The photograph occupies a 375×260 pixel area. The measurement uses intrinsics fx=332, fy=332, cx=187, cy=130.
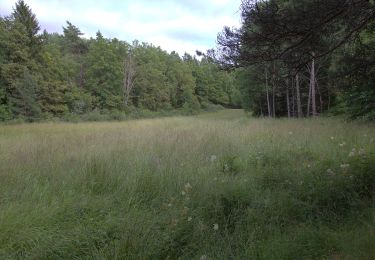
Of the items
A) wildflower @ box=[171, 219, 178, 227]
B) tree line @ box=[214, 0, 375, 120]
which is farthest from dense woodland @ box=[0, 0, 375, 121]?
wildflower @ box=[171, 219, 178, 227]

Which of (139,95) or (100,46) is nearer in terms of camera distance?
(100,46)

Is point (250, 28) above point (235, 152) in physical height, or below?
above

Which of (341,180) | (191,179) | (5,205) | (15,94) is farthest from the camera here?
(15,94)

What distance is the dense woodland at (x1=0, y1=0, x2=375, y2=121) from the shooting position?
17.9 ft

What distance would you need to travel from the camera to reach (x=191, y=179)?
17.3 feet

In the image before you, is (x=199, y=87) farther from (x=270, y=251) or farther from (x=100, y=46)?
(x=270, y=251)

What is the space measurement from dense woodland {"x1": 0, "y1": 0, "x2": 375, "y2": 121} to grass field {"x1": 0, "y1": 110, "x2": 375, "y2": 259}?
200cm

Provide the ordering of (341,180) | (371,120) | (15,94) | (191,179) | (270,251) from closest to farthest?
(270,251)
(341,180)
(191,179)
(371,120)
(15,94)

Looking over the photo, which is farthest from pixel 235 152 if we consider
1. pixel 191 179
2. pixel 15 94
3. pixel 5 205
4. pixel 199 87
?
pixel 199 87

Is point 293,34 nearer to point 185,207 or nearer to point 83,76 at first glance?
point 185,207

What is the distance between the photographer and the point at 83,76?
1724 inches

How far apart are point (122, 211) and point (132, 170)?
141 centimetres

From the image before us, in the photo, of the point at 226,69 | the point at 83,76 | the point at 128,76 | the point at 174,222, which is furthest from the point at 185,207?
the point at 128,76

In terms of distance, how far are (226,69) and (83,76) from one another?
134 feet
